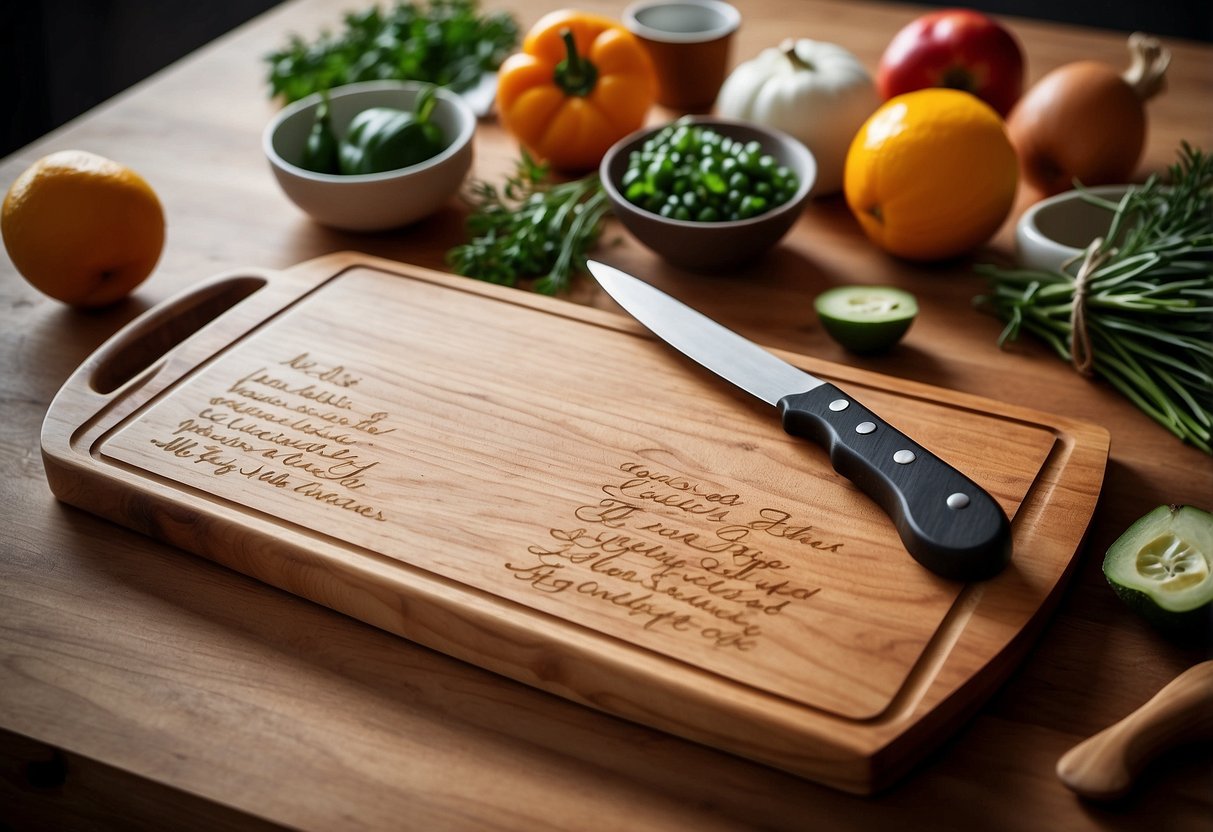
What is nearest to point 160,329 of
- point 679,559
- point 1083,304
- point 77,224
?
point 77,224

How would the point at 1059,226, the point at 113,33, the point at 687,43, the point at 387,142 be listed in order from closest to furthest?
the point at 1059,226, the point at 387,142, the point at 687,43, the point at 113,33

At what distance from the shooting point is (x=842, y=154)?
4.80 ft

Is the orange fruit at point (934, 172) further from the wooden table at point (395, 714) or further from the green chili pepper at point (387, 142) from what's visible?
the green chili pepper at point (387, 142)

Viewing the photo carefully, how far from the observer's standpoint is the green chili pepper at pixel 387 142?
1.38 meters

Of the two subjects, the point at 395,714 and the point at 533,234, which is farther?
the point at 533,234

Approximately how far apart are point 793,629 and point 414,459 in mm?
399

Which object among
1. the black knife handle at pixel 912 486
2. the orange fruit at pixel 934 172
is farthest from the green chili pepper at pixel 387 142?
the black knife handle at pixel 912 486

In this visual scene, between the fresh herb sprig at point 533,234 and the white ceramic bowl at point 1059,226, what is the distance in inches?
Result: 21.1

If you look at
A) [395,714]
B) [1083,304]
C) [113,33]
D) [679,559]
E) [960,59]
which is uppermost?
[960,59]

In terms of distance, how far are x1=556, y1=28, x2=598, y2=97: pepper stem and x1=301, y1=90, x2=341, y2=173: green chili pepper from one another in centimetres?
33

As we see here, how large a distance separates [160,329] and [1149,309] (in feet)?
3.64

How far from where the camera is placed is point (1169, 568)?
85cm

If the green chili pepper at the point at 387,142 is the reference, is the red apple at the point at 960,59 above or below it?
above

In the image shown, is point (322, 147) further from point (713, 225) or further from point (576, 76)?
point (713, 225)
